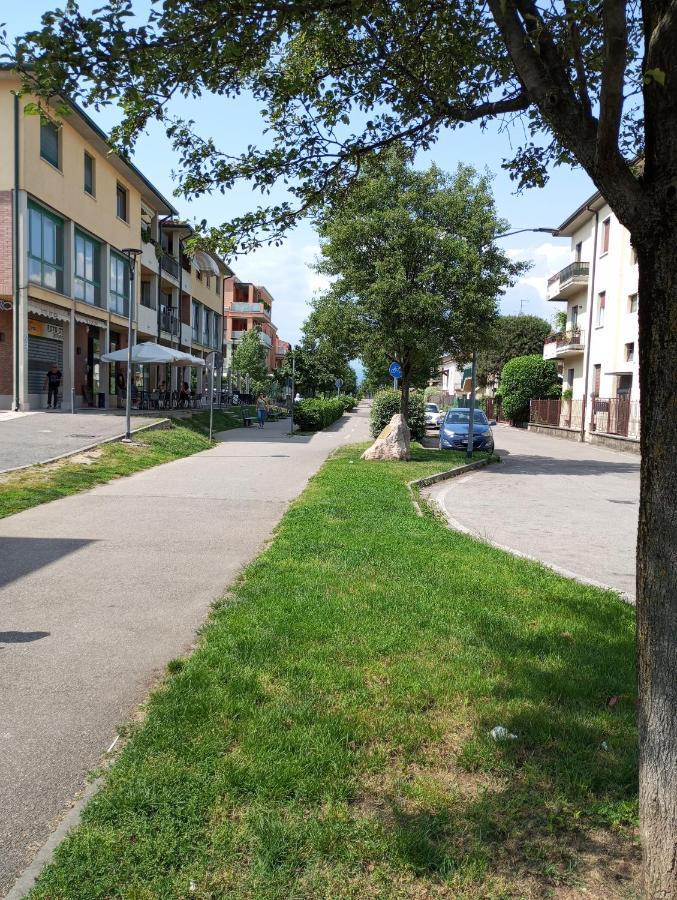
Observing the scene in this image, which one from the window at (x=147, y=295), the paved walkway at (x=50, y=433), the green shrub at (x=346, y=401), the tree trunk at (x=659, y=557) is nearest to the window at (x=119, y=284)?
the window at (x=147, y=295)

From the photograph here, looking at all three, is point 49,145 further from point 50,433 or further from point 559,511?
point 559,511

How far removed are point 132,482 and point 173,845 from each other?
36.7ft

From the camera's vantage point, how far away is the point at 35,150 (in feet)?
71.6

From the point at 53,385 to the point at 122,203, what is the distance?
11.2 m

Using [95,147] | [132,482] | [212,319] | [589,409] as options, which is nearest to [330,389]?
[212,319]

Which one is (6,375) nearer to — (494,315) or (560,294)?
(494,315)

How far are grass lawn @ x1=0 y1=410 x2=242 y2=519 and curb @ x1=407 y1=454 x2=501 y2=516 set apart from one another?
18.6 feet

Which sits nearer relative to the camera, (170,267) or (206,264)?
(170,267)

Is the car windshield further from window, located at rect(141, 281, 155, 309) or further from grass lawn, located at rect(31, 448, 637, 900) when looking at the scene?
grass lawn, located at rect(31, 448, 637, 900)

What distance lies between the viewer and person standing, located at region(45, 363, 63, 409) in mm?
23656

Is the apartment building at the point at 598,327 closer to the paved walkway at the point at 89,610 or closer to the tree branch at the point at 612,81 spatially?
the paved walkway at the point at 89,610

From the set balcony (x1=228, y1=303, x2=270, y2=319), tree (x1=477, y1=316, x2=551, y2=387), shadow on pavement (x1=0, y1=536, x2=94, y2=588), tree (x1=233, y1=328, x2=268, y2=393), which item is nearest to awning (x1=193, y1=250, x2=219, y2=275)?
tree (x1=233, y1=328, x2=268, y2=393)

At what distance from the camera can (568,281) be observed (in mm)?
40219

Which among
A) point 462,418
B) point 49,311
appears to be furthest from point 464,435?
point 49,311
